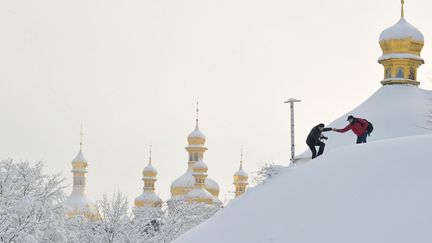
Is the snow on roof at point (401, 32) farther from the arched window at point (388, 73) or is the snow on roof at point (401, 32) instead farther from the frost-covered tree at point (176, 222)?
the frost-covered tree at point (176, 222)

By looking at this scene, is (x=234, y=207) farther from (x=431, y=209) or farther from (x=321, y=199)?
(x=431, y=209)

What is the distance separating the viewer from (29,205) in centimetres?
3328

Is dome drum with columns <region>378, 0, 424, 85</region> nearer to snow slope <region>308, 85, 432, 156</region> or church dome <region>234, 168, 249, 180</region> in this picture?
snow slope <region>308, 85, 432, 156</region>

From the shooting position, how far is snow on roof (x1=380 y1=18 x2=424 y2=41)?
2008 inches

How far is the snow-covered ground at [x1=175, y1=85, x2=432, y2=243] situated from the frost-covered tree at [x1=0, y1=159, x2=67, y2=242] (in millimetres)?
15481

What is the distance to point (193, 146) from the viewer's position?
93.1 meters

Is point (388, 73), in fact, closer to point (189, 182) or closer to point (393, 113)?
point (393, 113)

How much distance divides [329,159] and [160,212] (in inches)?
1331

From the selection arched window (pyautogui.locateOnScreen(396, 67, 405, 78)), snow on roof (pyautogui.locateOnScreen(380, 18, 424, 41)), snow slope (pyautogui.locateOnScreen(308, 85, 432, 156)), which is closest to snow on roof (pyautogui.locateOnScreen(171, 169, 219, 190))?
snow on roof (pyautogui.locateOnScreen(380, 18, 424, 41))

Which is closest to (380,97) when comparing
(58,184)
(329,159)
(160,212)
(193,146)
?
(160,212)

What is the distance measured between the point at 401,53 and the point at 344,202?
3675cm

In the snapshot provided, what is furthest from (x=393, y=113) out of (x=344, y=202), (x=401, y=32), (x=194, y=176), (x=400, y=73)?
(x=194, y=176)

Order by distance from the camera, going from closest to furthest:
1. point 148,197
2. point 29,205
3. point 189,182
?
point 29,205, point 189,182, point 148,197

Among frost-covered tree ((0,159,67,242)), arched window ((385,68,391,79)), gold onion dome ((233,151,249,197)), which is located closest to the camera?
frost-covered tree ((0,159,67,242))
